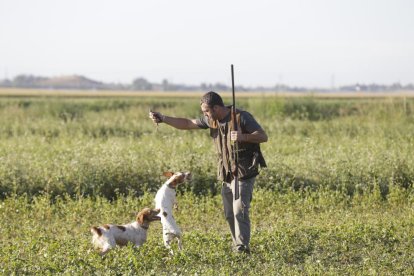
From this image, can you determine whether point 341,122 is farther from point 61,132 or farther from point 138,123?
point 61,132

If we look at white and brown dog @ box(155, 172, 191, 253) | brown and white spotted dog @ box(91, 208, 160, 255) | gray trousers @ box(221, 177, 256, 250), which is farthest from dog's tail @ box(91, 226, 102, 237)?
gray trousers @ box(221, 177, 256, 250)

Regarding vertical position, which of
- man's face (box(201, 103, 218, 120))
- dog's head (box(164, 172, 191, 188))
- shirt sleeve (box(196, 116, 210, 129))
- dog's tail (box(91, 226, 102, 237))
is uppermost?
man's face (box(201, 103, 218, 120))

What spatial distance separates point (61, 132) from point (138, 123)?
3785 millimetres

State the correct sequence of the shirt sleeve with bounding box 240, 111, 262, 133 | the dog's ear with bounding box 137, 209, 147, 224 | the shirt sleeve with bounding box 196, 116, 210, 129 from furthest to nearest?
1. the shirt sleeve with bounding box 196, 116, 210, 129
2. the dog's ear with bounding box 137, 209, 147, 224
3. the shirt sleeve with bounding box 240, 111, 262, 133

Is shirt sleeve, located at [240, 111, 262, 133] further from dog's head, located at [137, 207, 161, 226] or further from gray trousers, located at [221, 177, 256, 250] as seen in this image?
dog's head, located at [137, 207, 161, 226]

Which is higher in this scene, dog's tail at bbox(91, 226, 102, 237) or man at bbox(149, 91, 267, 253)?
man at bbox(149, 91, 267, 253)

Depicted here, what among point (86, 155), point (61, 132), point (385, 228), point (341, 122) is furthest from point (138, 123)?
point (385, 228)

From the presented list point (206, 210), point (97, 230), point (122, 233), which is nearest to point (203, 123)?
point (122, 233)

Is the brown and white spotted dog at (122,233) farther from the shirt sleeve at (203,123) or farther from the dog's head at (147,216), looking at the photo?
the shirt sleeve at (203,123)

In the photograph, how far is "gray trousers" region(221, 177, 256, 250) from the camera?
8578 millimetres

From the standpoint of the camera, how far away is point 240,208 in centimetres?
857

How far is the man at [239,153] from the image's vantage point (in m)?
8.52

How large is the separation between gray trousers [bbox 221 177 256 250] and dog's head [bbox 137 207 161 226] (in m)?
0.92

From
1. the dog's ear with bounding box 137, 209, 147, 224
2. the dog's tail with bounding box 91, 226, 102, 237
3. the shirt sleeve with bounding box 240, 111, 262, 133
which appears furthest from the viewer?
the dog's ear with bounding box 137, 209, 147, 224
